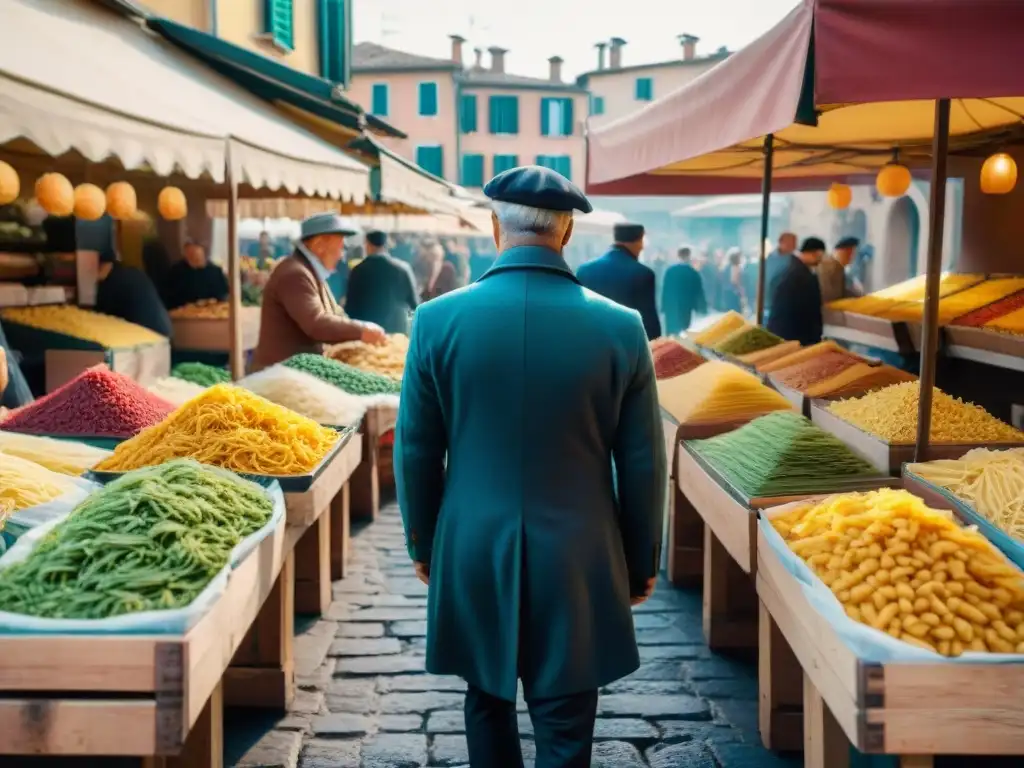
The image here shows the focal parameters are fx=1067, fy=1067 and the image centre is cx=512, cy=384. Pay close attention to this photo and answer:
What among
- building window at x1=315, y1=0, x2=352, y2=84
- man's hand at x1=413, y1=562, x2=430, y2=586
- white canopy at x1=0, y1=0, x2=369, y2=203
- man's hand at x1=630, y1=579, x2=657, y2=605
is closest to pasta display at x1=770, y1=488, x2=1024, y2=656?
man's hand at x1=630, y1=579, x2=657, y2=605

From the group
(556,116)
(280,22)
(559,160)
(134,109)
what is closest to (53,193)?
(134,109)

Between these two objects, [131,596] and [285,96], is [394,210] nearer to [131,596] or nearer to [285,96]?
[285,96]

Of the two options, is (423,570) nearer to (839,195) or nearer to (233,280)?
(233,280)

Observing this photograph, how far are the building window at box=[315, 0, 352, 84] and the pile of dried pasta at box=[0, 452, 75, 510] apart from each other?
49.5 ft

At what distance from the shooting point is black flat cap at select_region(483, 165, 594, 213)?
263cm

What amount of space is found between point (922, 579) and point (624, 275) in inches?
213

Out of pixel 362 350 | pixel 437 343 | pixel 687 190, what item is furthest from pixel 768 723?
pixel 687 190

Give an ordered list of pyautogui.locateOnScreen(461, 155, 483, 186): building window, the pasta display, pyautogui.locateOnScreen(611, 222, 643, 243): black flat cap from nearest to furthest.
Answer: the pasta display
pyautogui.locateOnScreen(611, 222, 643, 243): black flat cap
pyautogui.locateOnScreen(461, 155, 483, 186): building window

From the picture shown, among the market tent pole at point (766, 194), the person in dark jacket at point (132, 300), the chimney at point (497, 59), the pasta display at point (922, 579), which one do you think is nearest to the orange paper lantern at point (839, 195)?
the market tent pole at point (766, 194)

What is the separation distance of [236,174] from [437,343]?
3.15 m

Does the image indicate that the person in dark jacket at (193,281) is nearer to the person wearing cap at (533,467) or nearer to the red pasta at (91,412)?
the red pasta at (91,412)

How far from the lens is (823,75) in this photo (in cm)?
304

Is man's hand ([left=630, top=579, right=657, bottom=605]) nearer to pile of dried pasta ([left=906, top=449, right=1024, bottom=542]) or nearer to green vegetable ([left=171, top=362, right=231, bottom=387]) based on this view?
pile of dried pasta ([left=906, top=449, right=1024, bottom=542])

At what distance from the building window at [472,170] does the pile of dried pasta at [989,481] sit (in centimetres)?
4476
